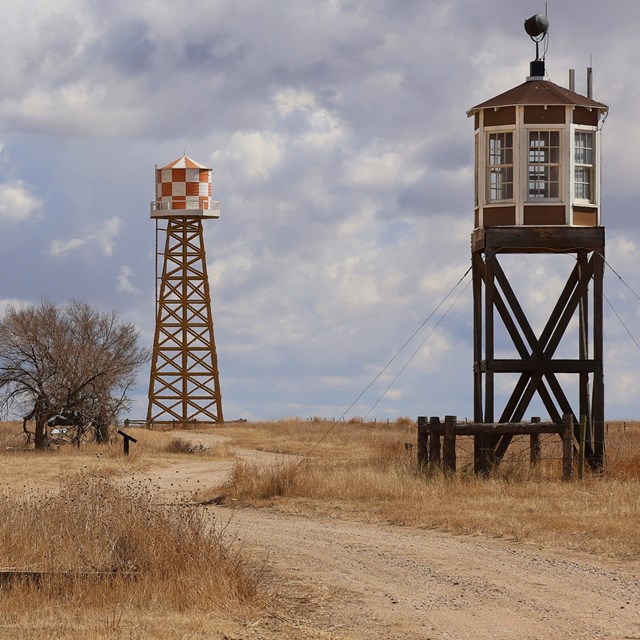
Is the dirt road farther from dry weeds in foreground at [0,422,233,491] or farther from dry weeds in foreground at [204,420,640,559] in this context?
dry weeds in foreground at [0,422,233,491]

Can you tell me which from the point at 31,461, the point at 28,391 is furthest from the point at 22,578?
the point at 28,391

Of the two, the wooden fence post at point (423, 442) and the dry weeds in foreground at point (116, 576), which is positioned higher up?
the wooden fence post at point (423, 442)

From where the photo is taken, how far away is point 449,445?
24656mm

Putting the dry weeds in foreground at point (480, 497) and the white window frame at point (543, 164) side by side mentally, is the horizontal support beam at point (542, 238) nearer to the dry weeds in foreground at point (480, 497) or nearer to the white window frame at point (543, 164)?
the white window frame at point (543, 164)

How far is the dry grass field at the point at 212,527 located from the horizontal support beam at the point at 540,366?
6.48 feet

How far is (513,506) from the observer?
20.3 metres

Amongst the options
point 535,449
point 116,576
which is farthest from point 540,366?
point 116,576

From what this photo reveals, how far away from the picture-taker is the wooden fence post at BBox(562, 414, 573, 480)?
2414 centimetres

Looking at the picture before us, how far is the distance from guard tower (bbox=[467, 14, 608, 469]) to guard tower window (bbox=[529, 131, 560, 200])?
0.07 feet

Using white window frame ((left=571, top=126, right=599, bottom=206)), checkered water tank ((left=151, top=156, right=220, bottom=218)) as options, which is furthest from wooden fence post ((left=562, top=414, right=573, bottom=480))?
checkered water tank ((left=151, top=156, right=220, bottom=218))

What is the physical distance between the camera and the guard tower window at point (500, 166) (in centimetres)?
2714

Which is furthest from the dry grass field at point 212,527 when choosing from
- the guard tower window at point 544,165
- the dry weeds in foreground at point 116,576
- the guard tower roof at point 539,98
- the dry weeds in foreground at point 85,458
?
the guard tower roof at point 539,98

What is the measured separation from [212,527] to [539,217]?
14.3 m

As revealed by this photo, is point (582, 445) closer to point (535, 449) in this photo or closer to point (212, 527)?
point (535, 449)
